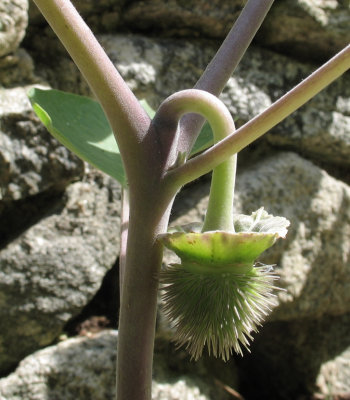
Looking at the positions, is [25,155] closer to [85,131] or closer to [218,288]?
[85,131]

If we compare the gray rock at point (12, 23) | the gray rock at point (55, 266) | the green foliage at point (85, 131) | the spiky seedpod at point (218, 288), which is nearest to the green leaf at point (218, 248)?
the spiky seedpod at point (218, 288)

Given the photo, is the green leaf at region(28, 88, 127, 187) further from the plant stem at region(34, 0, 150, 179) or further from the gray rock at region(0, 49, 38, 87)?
the gray rock at region(0, 49, 38, 87)

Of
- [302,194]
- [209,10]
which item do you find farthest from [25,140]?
[302,194]

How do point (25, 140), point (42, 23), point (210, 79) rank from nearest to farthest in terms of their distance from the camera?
point (210, 79) → point (25, 140) → point (42, 23)

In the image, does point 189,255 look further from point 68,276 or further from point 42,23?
point 42,23

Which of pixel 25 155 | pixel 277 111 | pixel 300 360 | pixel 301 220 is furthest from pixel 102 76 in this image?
pixel 300 360

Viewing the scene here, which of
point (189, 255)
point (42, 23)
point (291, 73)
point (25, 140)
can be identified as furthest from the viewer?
point (291, 73)

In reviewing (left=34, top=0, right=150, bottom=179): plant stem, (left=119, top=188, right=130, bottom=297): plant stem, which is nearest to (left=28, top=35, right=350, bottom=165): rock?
(left=119, top=188, right=130, bottom=297): plant stem

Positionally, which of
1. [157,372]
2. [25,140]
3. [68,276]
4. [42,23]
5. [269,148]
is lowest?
[157,372]
